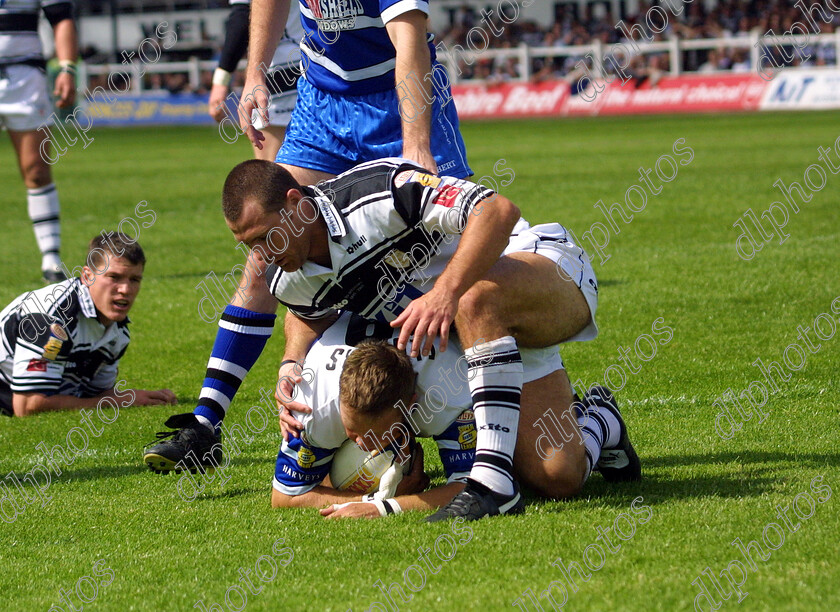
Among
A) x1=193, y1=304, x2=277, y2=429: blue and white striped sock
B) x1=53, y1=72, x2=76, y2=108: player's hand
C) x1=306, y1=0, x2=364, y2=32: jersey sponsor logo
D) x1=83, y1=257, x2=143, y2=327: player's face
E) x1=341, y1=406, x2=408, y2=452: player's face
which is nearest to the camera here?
x1=341, y1=406, x2=408, y2=452: player's face

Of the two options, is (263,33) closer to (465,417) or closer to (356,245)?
(356,245)

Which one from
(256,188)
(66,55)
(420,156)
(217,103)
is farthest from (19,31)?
(256,188)

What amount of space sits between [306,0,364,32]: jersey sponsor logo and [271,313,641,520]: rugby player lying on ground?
153cm

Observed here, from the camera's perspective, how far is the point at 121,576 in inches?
127

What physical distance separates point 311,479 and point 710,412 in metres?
1.91

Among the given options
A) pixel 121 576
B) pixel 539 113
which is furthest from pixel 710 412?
pixel 539 113

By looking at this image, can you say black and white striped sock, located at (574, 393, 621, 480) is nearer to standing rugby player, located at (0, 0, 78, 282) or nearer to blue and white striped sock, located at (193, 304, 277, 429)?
blue and white striped sock, located at (193, 304, 277, 429)

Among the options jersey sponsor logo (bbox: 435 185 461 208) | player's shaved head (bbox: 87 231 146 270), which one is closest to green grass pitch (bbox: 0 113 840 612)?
player's shaved head (bbox: 87 231 146 270)

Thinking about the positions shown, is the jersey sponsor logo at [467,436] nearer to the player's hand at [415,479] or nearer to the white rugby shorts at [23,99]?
the player's hand at [415,479]

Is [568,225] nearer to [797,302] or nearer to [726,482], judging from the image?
[797,302]

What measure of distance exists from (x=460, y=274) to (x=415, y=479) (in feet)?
2.67

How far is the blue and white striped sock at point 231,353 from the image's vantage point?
14.5 feet

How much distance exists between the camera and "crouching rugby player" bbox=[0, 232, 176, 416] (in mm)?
5520

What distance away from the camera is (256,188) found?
361cm
